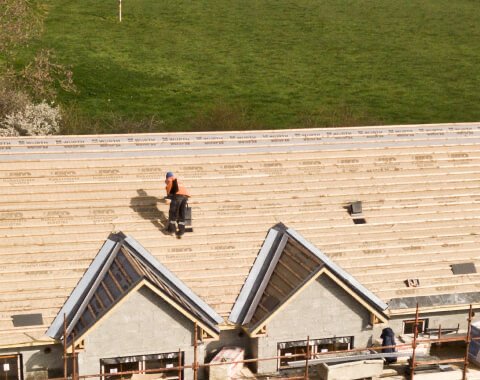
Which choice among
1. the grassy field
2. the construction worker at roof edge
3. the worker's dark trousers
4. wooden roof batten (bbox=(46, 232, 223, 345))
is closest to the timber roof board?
wooden roof batten (bbox=(46, 232, 223, 345))

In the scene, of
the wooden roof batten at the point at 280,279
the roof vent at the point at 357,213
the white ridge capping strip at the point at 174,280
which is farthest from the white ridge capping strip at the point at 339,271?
the white ridge capping strip at the point at 174,280

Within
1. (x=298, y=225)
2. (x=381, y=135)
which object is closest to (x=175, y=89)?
(x=381, y=135)

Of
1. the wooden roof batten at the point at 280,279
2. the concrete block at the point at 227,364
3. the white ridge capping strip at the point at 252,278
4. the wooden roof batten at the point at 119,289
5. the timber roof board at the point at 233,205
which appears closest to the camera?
the wooden roof batten at the point at 119,289

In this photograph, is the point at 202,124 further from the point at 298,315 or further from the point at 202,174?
the point at 298,315

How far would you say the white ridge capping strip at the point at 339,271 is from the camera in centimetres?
3045

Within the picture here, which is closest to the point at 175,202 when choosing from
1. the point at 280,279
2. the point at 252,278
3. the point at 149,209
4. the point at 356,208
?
the point at 149,209

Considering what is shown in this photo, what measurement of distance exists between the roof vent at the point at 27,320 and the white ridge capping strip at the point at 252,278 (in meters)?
6.37

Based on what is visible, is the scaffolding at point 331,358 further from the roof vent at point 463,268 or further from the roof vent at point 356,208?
the roof vent at point 356,208

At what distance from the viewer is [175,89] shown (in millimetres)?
70625

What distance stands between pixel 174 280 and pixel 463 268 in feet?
36.4

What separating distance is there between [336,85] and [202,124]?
20850mm

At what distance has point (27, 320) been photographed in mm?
28344

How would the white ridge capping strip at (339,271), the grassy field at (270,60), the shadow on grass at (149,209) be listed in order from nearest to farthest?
the white ridge capping strip at (339,271), the shadow on grass at (149,209), the grassy field at (270,60)

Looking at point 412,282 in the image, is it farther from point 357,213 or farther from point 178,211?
point 178,211
